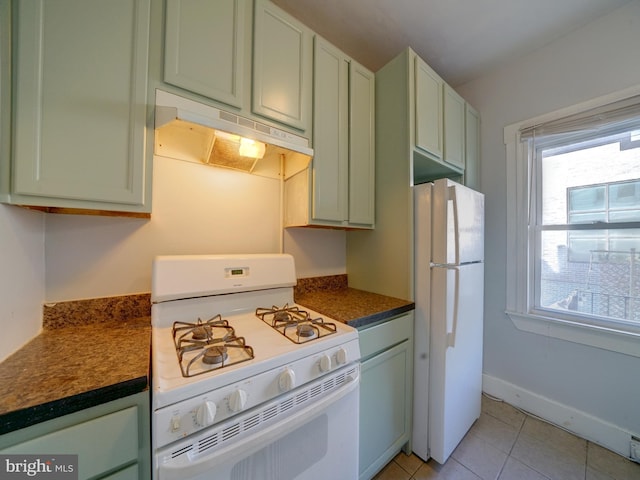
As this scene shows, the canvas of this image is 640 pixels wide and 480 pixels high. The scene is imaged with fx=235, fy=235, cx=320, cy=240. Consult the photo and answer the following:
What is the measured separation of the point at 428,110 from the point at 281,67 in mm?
1009

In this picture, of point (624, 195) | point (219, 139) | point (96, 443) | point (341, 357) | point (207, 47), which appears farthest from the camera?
point (624, 195)

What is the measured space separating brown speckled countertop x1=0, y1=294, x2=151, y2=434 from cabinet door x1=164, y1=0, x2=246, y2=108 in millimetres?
1032

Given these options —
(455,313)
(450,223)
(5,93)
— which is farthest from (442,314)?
(5,93)

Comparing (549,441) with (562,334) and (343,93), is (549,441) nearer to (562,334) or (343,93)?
(562,334)

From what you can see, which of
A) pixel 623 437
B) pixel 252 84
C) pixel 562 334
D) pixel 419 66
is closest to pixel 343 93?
pixel 419 66

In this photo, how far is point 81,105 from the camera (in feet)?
2.63

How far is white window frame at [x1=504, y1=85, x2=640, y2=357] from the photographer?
5.49 ft

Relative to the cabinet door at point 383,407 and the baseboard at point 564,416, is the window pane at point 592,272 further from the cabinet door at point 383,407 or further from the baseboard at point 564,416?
the cabinet door at point 383,407

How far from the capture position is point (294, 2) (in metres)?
1.45

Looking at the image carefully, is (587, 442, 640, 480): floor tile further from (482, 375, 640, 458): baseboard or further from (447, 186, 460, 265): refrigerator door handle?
(447, 186, 460, 265): refrigerator door handle

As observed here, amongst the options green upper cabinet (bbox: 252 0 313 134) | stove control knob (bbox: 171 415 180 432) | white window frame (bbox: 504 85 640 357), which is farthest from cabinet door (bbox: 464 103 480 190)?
stove control knob (bbox: 171 415 180 432)

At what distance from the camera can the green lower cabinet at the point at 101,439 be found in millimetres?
525

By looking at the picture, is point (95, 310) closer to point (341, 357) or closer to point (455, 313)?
point (341, 357)

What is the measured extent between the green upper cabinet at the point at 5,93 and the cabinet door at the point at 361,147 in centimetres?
143
